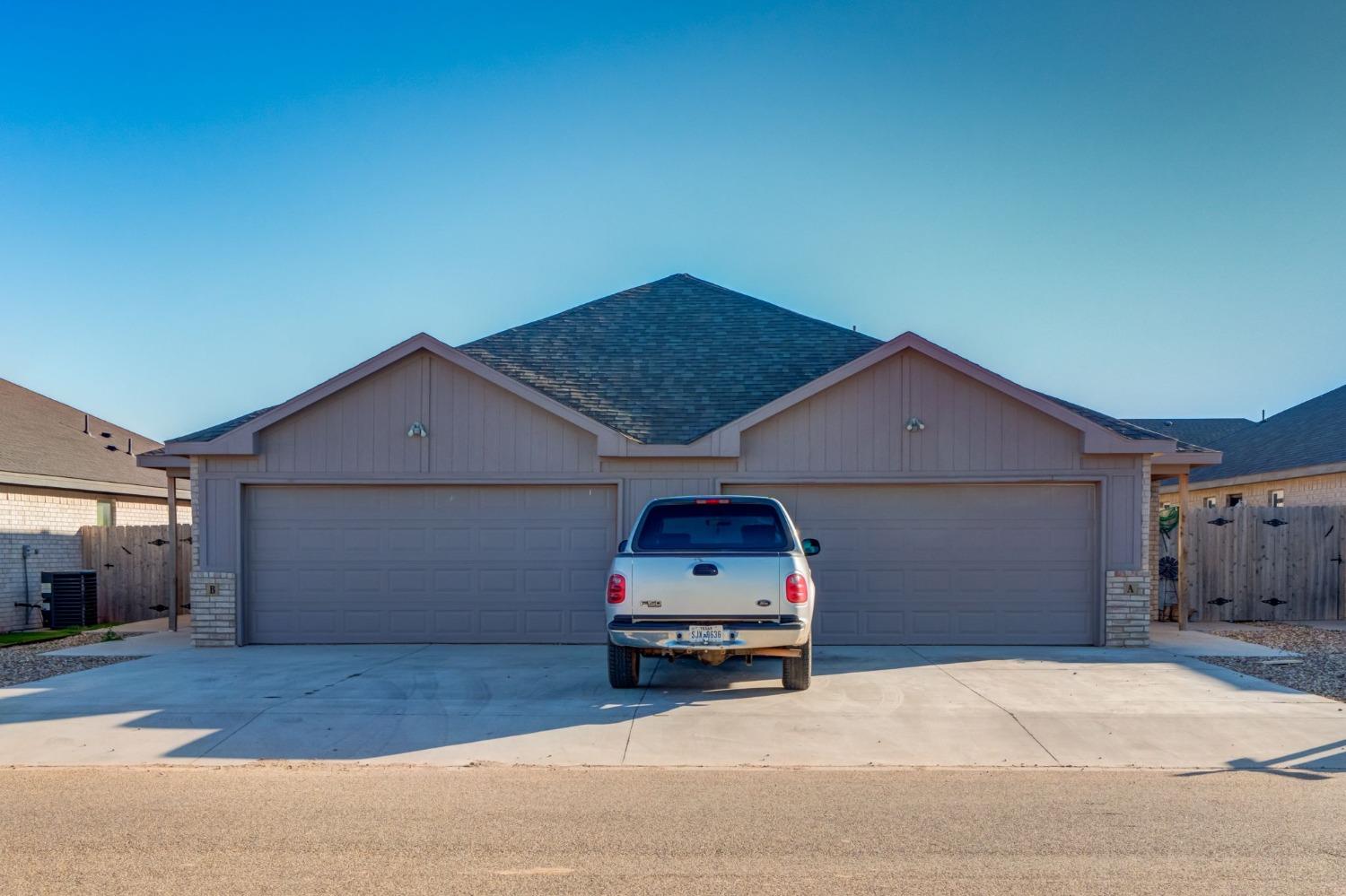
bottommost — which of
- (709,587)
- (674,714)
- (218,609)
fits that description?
(674,714)

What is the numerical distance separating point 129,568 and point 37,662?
6.21 meters

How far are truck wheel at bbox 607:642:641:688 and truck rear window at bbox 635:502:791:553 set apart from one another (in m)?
1.06

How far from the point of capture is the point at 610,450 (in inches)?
498

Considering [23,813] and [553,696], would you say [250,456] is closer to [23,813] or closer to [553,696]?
[553,696]

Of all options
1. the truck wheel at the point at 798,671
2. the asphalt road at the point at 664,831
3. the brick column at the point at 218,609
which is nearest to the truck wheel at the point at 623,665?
the truck wheel at the point at 798,671

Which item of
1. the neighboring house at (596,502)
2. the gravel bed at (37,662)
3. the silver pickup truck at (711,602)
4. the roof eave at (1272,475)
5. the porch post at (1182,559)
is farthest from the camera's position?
the roof eave at (1272,475)

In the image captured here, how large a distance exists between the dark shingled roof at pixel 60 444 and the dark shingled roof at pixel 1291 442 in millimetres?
24152

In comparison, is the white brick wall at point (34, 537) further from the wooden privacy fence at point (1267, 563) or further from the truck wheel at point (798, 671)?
the wooden privacy fence at point (1267, 563)

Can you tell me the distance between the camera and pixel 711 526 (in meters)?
9.91

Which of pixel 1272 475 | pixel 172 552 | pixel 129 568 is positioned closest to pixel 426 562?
pixel 172 552

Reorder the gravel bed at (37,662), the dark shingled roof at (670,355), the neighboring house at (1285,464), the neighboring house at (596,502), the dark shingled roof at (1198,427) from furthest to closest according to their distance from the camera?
the dark shingled roof at (1198,427)
the neighboring house at (1285,464)
the dark shingled roof at (670,355)
the neighboring house at (596,502)
the gravel bed at (37,662)

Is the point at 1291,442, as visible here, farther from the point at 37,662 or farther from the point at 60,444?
the point at 60,444

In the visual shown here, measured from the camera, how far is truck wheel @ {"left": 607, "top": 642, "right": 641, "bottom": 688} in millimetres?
9477

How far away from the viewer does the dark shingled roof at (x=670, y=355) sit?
46.8 ft
